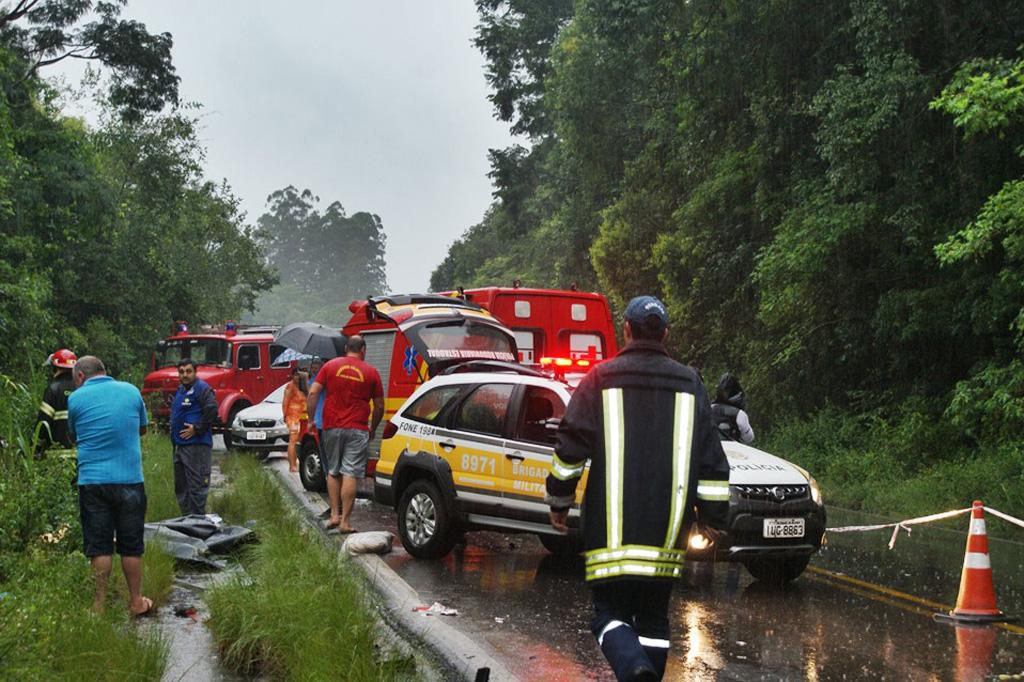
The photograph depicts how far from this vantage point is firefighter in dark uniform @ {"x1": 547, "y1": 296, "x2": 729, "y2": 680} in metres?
4.98

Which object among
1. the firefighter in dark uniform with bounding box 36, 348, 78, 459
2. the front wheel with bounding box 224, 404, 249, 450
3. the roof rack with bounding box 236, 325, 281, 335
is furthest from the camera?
the roof rack with bounding box 236, 325, 281, 335

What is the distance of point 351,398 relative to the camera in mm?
12641

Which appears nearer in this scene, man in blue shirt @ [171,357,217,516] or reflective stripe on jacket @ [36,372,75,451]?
reflective stripe on jacket @ [36,372,75,451]

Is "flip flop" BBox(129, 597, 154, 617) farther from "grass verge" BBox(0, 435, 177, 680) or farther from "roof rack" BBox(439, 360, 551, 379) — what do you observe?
"roof rack" BBox(439, 360, 551, 379)

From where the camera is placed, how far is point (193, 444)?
1245cm

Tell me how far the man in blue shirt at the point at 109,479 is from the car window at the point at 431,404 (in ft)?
13.5

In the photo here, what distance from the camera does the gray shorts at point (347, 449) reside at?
1256 cm

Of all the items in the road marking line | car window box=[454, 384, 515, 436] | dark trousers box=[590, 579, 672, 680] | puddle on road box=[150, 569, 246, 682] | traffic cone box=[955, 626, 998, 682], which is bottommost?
the road marking line

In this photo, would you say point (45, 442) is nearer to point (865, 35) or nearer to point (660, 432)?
point (660, 432)

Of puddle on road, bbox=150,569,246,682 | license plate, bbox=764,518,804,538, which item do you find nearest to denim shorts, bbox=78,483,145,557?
puddle on road, bbox=150,569,246,682

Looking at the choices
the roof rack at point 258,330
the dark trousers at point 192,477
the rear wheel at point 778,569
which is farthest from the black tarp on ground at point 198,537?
the roof rack at point 258,330

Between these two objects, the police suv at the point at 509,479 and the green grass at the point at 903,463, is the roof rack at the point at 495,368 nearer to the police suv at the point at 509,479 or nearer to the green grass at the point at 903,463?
the police suv at the point at 509,479

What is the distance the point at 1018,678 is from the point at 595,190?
3235 cm

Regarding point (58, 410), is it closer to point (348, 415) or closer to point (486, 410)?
point (348, 415)
